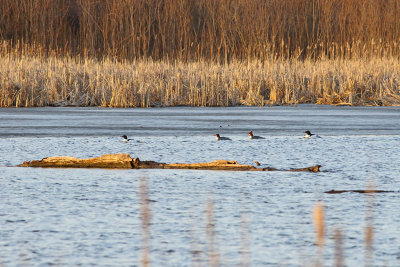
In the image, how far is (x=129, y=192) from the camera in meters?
5.71

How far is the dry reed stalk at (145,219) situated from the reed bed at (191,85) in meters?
9.13

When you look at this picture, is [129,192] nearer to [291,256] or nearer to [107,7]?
[291,256]

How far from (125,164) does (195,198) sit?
1.60 metres

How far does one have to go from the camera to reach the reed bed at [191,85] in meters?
15.3

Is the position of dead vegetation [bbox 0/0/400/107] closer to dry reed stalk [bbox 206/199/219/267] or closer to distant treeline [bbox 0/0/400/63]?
distant treeline [bbox 0/0/400/63]

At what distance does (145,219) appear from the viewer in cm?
470

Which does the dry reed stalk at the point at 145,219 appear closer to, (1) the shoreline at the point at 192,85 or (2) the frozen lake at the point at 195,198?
(2) the frozen lake at the point at 195,198

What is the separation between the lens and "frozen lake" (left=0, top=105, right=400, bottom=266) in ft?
12.7

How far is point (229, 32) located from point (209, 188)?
15589 millimetres

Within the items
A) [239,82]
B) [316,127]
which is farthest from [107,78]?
[316,127]

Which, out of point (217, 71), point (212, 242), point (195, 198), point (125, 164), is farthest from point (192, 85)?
point (212, 242)

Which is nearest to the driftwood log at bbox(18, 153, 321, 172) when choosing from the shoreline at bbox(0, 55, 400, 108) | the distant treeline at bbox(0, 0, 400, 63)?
the shoreline at bbox(0, 55, 400, 108)

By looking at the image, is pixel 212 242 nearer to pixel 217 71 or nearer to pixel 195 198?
pixel 195 198

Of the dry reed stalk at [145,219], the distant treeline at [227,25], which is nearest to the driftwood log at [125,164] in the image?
the dry reed stalk at [145,219]
